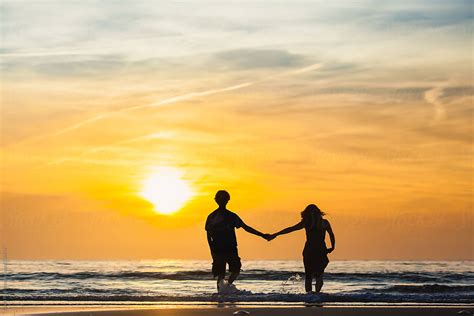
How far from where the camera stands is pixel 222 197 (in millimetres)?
19672

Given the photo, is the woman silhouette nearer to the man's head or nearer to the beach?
the man's head

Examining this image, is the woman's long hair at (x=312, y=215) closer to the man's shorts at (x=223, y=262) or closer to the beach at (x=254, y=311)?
the man's shorts at (x=223, y=262)

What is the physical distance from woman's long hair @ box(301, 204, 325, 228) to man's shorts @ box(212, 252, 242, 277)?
5.84 feet

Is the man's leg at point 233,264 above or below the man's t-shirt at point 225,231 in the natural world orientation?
below

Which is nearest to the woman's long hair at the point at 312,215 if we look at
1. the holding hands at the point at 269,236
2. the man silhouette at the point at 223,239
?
the holding hands at the point at 269,236

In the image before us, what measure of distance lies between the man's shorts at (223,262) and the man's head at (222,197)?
1.13m

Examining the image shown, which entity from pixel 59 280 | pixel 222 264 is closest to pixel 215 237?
pixel 222 264

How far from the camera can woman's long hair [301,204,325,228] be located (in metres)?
20.2

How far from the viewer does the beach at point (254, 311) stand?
15789 millimetres

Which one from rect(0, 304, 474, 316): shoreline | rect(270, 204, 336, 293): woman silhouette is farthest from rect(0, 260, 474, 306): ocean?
rect(0, 304, 474, 316): shoreline

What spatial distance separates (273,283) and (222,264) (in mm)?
14490

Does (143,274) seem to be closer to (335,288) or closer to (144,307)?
(335,288)

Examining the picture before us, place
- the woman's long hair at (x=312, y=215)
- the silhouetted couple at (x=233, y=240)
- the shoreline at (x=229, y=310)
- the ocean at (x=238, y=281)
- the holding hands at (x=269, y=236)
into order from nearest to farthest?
the shoreline at (x=229, y=310) → the silhouetted couple at (x=233, y=240) → the woman's long hair at (x=312, y=215) → the holding hands at (x=269, y=236) → the ocean at (x=238, y=281)

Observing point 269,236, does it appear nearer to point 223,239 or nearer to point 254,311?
point 223,239
